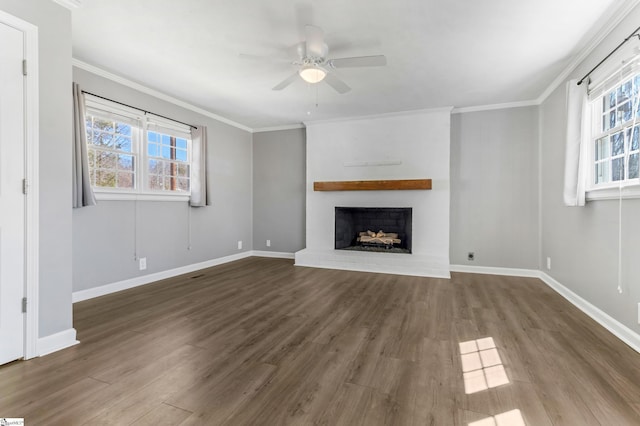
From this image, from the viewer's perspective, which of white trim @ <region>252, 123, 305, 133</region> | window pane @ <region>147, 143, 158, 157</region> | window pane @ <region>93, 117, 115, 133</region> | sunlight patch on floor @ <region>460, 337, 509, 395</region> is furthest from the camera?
white trim @ <region>252, 123, 305, 133</region>

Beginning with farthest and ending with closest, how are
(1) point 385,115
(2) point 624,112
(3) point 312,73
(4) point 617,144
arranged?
(1) point 385,115 → (3) point 312,73 → (4) point 617,144 → (2) point 624,112

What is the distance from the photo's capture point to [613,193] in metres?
2.36

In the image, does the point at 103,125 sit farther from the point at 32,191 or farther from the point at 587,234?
the point at 587,234

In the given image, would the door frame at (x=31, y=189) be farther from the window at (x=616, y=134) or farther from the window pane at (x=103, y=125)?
the window at (x=616, y=134)

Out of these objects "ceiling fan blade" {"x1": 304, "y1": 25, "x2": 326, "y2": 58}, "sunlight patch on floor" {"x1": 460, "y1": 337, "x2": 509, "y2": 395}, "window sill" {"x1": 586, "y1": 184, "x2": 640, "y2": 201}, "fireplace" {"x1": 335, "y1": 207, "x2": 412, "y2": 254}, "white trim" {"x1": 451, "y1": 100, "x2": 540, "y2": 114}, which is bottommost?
"sunlight patch on floor" {"x1": 460, "y1": 337, "x2": 509, "y2": 395}

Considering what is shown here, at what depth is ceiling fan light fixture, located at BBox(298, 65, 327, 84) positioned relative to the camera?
2.70m

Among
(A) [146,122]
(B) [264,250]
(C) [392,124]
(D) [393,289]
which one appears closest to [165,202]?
(A) [146,122]

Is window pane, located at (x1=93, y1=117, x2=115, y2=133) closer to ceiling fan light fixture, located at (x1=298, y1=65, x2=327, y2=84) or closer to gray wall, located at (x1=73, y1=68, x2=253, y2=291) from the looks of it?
gray wall, located at (x1=73, y1=68, x2=253, y2=291)

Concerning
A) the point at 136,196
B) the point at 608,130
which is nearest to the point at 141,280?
the point at 136,196

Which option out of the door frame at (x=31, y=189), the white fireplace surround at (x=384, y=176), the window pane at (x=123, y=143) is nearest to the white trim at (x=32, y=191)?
the door frame at (x=31, y=189)

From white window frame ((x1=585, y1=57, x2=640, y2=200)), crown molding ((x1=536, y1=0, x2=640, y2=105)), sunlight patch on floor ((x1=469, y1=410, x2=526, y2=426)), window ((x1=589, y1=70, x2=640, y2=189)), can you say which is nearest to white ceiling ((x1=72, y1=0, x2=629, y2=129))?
crown molding ((x1=536, y1=0, x2=640, y2=105))

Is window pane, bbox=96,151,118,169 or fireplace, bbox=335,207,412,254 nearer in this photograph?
window pane, bbox=96,151,118,169

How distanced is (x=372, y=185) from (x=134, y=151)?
345 cm

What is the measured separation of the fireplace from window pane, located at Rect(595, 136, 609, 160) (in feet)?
7.76
